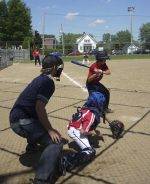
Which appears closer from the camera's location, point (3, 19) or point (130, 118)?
point (130, 118)

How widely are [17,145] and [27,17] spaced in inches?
2845

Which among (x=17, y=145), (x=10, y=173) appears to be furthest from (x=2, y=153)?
(x=10, y=173)

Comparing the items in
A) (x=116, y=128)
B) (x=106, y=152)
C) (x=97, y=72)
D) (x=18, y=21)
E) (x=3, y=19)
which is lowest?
(x=106, y=152)

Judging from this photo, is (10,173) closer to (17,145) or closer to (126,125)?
(17,145)

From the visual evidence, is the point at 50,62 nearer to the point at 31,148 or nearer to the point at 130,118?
the point at 31,148

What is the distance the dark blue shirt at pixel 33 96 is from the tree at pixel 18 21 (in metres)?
69.6

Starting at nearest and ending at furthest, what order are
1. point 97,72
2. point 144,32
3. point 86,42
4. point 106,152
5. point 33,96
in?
point 33,96
point 106,152
point 97,72
point 86,42
point 144,32

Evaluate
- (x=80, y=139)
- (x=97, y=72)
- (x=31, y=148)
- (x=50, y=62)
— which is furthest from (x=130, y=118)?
(x=50, y=62)

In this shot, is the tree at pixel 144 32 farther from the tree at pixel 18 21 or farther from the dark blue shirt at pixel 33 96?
the dark blue shirt at pixel 33 96

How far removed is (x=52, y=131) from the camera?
4.87 metres

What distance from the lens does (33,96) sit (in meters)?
4.92

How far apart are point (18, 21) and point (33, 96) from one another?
236 feet

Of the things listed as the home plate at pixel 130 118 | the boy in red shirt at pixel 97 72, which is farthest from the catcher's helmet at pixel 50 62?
the home plate at pixel 130 118

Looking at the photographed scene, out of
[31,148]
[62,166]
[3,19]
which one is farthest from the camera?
[3,19]
